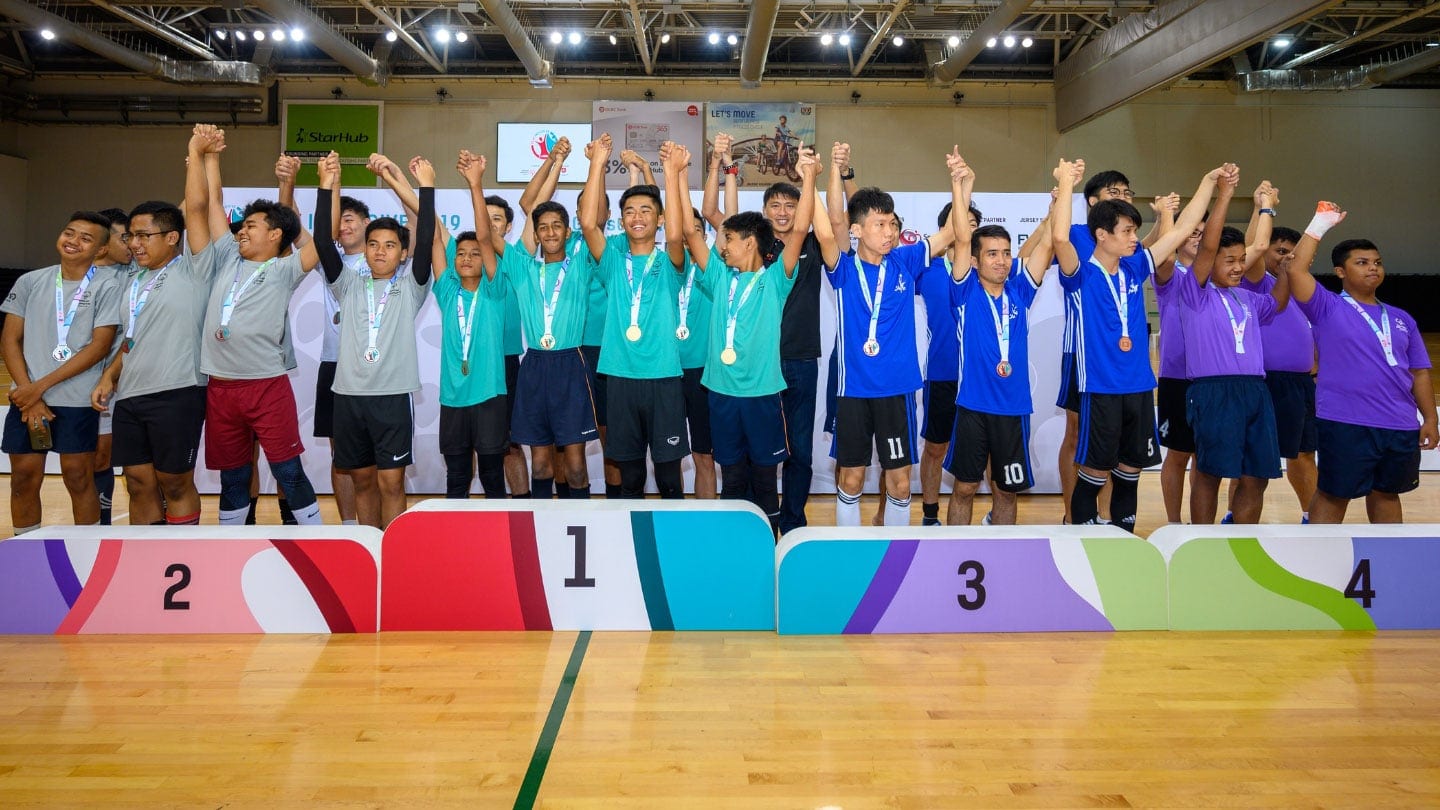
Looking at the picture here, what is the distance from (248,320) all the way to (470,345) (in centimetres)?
107

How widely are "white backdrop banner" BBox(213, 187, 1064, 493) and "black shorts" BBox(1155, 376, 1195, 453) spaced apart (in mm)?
1437

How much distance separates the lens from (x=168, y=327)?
406 cm

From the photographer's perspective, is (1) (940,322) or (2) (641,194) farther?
(1) (940,322)

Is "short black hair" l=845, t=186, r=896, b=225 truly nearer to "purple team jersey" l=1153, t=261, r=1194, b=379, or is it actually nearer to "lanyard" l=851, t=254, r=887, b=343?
"lanyard" l=851, t=254, r=887, b=343

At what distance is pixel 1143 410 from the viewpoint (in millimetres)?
4152

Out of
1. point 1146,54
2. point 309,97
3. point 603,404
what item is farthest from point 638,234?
point 309,97

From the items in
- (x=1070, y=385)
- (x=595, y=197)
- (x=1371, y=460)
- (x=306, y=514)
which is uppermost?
(x=595, y=197)

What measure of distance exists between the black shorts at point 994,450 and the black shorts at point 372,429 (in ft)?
9.41

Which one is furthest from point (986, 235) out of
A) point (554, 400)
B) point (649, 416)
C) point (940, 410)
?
point (554, 400)

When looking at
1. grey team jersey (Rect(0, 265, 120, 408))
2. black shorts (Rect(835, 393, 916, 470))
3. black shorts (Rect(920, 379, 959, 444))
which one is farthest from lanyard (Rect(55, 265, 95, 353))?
black shorts (Rect(920, 379, 959, 444))

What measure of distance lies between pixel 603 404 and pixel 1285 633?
3527mm

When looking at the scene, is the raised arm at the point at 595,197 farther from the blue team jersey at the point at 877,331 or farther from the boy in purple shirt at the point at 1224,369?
the boy in purple shirt at the point at 1224,369

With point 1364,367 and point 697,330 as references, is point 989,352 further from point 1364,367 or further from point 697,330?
point 1364,367

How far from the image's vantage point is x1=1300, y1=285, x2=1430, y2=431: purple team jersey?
4129 millimetres
